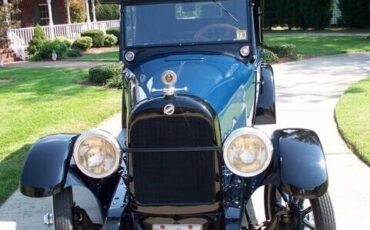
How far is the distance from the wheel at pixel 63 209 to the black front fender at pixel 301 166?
4.33ft

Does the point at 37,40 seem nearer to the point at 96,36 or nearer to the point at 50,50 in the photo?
the point at 50,50

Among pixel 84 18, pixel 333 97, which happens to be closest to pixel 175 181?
pixel 333 97

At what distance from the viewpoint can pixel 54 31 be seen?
2345 cm

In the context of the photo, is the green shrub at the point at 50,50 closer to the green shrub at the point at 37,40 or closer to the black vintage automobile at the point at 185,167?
the green shrub at the point at 37,40

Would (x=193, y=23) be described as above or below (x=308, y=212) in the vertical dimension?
above

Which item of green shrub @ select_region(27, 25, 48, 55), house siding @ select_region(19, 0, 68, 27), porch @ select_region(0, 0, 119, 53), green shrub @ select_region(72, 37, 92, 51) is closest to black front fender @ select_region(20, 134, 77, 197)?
green shrub @ select_region(27, 25, 48, 55)

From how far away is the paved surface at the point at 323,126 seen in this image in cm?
461

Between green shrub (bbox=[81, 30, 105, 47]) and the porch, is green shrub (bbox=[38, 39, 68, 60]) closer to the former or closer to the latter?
the porch

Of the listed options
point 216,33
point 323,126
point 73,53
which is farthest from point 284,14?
point 216,33

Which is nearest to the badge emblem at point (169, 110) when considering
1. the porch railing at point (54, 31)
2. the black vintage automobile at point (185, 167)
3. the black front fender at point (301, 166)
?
the black vintage automobile at point (185, 167)

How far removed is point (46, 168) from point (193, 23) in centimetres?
197

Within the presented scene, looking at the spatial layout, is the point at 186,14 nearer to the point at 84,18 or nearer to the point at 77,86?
the point at 77,86

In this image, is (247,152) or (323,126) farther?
(323,126)

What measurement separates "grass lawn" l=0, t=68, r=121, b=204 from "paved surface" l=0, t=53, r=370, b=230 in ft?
1.57
